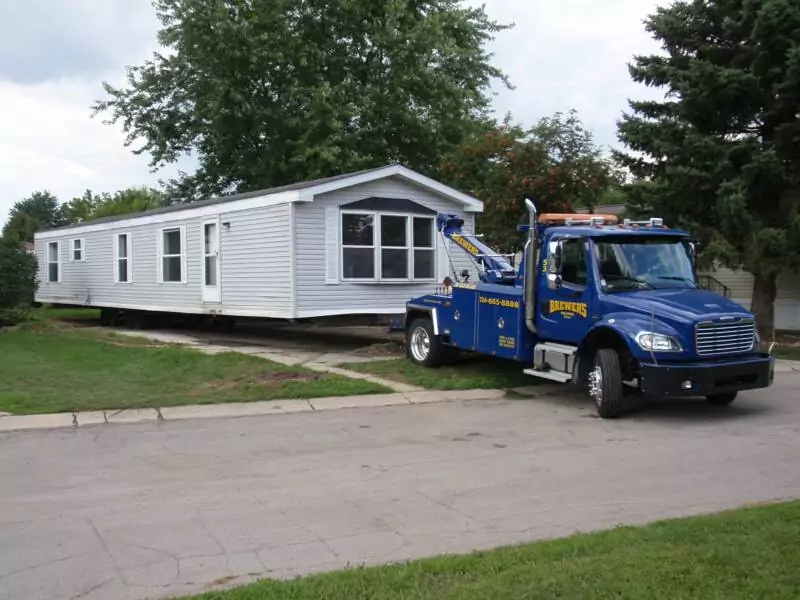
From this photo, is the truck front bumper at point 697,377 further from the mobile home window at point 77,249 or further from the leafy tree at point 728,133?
the mobile home window at point 77,249

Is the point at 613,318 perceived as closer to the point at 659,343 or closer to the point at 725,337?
the point at 659,343

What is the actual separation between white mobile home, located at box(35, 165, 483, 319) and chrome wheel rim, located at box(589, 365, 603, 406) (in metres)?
5.43

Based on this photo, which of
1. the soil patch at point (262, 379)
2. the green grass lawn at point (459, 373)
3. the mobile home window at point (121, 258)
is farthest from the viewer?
the mobile home window at point (121, 258)

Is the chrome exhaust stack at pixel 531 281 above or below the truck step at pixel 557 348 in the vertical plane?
above

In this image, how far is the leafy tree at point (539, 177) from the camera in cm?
2067

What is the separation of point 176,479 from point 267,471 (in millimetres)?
792

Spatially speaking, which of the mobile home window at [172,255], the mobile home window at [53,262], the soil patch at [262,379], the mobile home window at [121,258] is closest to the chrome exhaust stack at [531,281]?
the soil patch at [262,379]

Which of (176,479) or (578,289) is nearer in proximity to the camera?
(176,479)

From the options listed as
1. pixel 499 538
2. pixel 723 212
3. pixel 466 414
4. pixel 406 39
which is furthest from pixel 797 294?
pixel 499 538

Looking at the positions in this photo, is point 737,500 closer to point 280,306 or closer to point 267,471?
point 267,471

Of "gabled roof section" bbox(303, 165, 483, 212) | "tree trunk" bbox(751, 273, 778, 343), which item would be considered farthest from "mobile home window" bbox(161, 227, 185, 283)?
"tree trunk" bbox(751, 273, 778, 343)

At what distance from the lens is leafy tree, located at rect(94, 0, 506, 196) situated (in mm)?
28516

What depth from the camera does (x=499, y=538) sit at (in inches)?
211

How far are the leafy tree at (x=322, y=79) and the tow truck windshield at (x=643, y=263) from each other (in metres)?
17.2
